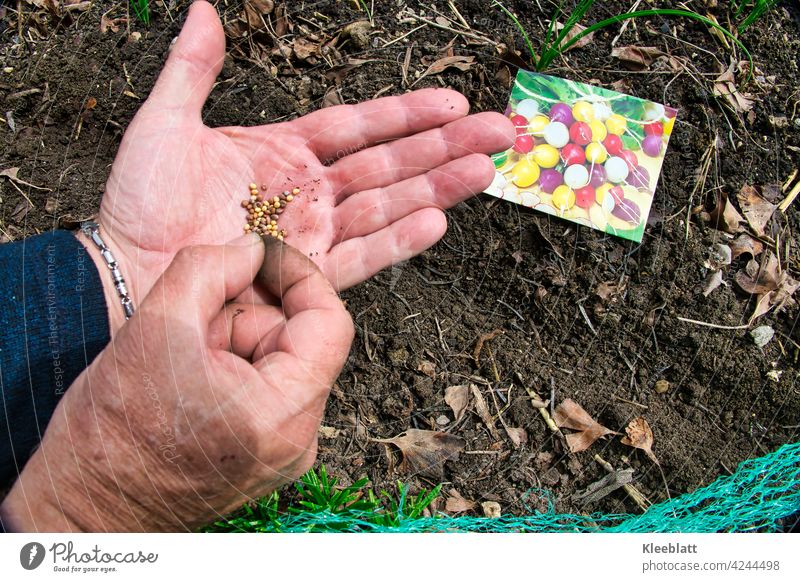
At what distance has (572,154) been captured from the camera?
1.53 metres

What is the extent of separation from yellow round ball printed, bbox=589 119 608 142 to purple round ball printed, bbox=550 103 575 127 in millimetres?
50

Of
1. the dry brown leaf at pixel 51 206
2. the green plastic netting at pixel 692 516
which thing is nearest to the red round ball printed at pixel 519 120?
the green plastic netting at pixel 692 516

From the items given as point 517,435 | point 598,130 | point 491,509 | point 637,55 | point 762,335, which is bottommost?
point 491,509

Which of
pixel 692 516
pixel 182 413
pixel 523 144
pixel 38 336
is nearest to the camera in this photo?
pixel 182 413

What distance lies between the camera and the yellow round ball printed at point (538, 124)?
5.06 feet

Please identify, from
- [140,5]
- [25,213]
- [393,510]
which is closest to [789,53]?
[393,510]

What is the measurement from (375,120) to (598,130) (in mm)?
549

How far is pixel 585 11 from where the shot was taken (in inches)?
61.4

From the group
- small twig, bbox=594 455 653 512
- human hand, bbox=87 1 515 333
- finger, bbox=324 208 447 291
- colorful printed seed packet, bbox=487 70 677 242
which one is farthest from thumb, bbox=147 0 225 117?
small twig, bbox=594 455 653 512

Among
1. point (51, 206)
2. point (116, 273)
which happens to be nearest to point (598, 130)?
point (116, 273)

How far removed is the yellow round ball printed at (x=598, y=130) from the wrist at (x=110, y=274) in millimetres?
1085

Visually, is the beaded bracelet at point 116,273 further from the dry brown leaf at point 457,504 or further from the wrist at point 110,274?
the dry brown leaf at point 457,504

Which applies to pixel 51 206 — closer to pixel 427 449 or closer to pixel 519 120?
pixel 427 449

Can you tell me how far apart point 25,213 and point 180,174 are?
1.42 ft
